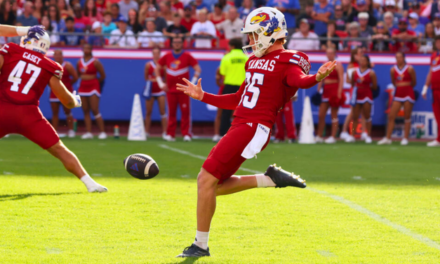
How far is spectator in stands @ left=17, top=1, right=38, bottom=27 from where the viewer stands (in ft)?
57.8

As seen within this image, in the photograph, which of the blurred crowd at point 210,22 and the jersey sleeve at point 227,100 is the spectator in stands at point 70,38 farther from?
the jersey sleeve at point 227,100

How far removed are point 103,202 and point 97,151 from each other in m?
5.86

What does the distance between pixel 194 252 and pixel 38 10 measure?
1506 centimetres

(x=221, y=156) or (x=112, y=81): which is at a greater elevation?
(x=221, y=156)

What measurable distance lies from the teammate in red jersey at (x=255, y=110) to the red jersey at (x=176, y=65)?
1004 centimetres

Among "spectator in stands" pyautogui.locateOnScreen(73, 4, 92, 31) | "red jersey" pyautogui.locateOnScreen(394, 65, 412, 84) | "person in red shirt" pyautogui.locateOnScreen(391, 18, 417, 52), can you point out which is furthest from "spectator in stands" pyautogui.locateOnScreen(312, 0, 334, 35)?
"spectator in stands" pyautogui.locateOnScreen(73, 4, 92, 31)

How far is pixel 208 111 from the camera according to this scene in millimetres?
17438

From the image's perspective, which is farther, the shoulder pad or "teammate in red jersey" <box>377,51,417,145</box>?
"teammate in red jersey" <box>377,51,417,145</box>

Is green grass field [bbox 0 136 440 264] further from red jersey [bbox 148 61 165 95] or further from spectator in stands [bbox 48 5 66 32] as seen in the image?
spectator in stands [bbox 48 5 66 32]

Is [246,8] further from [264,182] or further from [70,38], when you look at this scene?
[264,182]

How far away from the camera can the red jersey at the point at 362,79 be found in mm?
16031

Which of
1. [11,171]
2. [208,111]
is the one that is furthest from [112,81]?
[11,171]

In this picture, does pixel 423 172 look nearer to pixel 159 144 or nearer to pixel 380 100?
pixel 159 144

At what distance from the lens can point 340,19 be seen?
18375 millimetres
